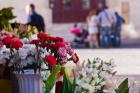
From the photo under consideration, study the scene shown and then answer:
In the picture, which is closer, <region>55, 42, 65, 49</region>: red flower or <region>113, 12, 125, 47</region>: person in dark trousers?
<region>55, 42, 65, 49</region>: red flower

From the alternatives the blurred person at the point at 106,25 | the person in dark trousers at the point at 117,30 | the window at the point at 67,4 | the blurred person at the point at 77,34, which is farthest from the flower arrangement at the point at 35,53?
the window at the point at 67,4

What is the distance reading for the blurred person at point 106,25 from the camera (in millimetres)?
19891

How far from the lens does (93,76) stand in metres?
5.42

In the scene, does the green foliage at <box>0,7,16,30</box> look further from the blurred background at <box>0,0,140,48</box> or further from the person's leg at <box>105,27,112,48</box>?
the blurred background at <box>0,0,140,48</box>

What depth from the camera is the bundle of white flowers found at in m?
5.29

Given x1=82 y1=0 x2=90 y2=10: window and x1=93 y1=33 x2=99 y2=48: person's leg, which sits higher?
x1=82 y1=0 x2=90 y2=10: window

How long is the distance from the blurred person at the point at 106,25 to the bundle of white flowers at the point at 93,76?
46.5 ft

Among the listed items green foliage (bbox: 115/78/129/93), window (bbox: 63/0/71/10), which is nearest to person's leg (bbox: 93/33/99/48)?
window (bbox: 63/0/71/10)

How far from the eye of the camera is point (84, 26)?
72.9 ft

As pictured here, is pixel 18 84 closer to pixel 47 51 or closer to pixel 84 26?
pixel 47 51

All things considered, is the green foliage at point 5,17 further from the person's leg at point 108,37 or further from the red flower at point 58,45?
the person's leg at point 108,37

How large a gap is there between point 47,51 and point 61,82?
46 cm

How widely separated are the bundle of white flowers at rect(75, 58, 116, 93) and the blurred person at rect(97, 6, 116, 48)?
14162 mm

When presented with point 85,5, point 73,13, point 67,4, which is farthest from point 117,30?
point 67,4
